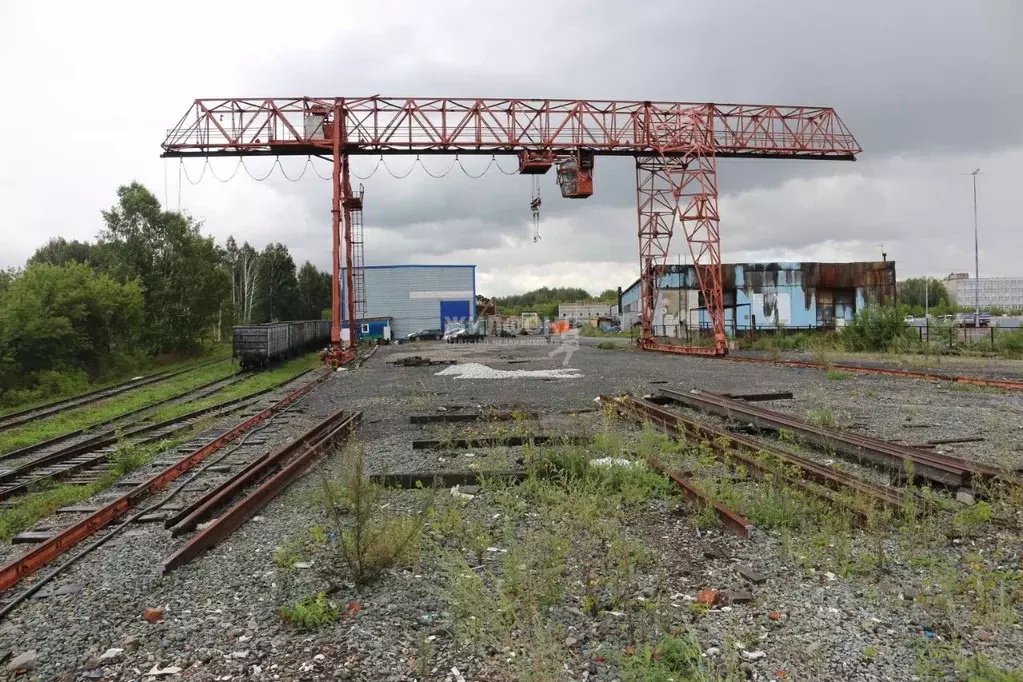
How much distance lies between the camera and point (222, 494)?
5926 millimetres

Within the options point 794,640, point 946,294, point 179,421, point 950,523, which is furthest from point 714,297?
point 946,294

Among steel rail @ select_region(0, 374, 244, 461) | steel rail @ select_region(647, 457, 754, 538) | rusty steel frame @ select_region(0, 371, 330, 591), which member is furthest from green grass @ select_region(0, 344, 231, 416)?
steel rail @ select_region(647, 457, 754, 538)

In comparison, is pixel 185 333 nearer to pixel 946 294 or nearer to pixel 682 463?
pixel 682 463

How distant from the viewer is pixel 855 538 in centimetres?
442

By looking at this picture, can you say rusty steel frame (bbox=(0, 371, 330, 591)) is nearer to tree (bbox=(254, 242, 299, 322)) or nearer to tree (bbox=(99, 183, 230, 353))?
tree (bbox=(99, 183, 230, 353))

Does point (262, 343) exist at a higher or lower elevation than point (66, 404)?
higher

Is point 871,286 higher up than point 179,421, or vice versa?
point 871,286

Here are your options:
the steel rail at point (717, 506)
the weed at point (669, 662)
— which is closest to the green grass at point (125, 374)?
the steel rail at point (717, 506)

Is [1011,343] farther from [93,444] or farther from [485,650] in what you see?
[93,444]

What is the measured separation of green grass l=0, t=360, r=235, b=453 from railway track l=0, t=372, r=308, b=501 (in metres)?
1.46

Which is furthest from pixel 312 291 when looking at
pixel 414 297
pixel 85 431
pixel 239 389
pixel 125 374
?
pixel 85 431

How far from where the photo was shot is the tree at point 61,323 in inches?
775

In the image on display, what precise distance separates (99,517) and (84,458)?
159 inches

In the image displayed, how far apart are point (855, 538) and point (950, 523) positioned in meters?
0.77
